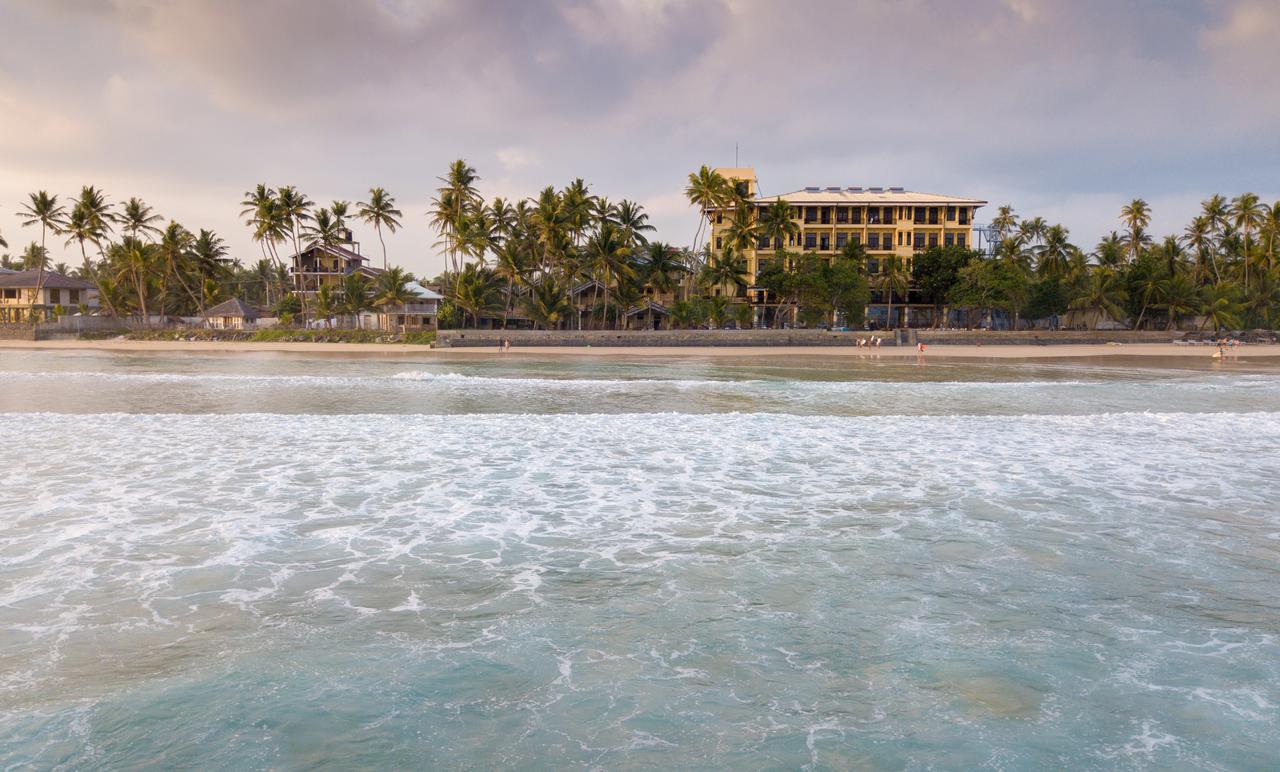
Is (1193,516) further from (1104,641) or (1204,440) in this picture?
(1204,440)

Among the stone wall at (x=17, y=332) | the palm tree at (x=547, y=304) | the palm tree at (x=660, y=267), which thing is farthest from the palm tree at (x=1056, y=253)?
the stone wall at (x=17, y=332)

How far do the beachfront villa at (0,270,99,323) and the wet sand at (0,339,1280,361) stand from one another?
17108 mm

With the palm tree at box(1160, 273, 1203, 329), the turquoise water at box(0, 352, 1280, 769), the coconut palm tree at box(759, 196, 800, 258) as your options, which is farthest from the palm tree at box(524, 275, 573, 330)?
the palm tree at box(1160, 273, 1203, 329)

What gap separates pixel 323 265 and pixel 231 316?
923 centimetres

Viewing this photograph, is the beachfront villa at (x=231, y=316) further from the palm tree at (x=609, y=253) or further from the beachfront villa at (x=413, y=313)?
the palm tree at (x=609, y=253)

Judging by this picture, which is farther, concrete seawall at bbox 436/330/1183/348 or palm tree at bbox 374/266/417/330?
palm tree at bbox 374/266/417/330

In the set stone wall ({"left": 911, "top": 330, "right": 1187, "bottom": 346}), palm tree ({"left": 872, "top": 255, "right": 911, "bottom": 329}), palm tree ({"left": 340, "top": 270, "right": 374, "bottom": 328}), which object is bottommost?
stone wall ({"left": 911, "top": 330, "right": 1187, "bottom": 346})

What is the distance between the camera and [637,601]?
600 centimetres

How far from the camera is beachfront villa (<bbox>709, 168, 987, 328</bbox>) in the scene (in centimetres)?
8181

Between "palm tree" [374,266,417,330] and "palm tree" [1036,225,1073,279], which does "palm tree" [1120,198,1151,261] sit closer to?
"palm tree" [1036,225,1073,279]

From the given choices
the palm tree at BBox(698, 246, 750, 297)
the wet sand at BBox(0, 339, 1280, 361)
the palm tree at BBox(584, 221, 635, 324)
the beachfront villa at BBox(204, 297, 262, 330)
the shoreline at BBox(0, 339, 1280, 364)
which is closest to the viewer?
the shoreline at BBox(0, 339, 1280, 364)

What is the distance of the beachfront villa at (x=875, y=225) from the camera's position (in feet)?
268

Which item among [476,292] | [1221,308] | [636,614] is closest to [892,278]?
[1221,308]

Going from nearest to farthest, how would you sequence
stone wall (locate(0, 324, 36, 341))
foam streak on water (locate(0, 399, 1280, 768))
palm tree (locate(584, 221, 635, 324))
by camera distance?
1. foam streak on water (locate(0, 399, 1280, 768))
2. palm tree (locate(584, 221, 635, 324))
3. stone wall (locate(0, 324, 36, 341))
